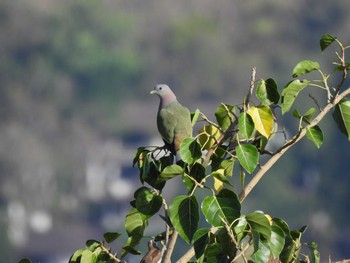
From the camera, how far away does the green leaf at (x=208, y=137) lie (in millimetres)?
3196

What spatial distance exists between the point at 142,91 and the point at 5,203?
53.1ft

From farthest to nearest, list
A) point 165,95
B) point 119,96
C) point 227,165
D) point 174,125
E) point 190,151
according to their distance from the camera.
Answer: point 119,96
point 165,95
point 174,125
point 227,165
point 190,151

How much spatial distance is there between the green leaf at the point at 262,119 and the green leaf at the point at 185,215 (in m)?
0.27

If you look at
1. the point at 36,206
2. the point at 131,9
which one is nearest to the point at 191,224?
the point at 36,206

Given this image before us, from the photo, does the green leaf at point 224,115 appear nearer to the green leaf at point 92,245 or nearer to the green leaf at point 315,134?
the green leaf at point 315,134

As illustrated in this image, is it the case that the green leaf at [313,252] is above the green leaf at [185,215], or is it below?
below

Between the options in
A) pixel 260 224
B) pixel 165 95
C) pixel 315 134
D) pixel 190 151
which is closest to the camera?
pixel 260 224

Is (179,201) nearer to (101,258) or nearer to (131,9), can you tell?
(101,258)

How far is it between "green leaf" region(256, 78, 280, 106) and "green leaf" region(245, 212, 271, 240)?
1.05 ft

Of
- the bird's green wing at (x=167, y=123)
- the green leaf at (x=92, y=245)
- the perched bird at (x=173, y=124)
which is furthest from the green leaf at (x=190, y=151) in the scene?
the bird's green wing at (x=167, y=123)

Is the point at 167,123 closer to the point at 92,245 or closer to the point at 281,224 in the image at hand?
the point at 92,245

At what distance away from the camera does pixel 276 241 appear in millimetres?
2986

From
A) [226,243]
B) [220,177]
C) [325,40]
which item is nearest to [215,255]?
[226,243]

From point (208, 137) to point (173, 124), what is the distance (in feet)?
1.92
